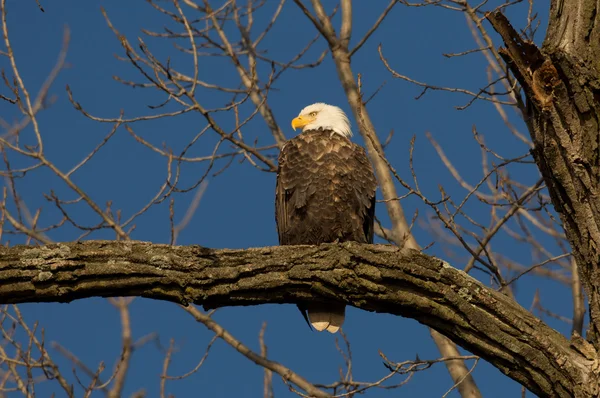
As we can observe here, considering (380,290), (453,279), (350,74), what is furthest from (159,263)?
(350,74)

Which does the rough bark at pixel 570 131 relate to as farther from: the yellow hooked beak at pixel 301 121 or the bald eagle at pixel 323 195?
the yellow hooked beak at pixel 301 121

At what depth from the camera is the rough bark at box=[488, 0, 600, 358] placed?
3662 mm

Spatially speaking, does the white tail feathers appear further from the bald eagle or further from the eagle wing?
the eagle wing

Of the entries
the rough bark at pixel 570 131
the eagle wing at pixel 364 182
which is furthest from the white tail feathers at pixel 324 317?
the rough bark at pixel 570 131

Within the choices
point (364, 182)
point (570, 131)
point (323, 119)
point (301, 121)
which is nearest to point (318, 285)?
point (570, 131)

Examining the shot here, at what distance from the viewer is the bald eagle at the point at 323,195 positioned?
542 cm

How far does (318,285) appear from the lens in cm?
382

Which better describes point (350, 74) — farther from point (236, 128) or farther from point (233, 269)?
point (233, 269)

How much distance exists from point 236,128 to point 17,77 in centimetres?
176

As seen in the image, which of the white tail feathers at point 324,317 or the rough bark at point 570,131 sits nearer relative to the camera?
the rough bark at point 570,131

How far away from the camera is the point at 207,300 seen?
3801 millimetres

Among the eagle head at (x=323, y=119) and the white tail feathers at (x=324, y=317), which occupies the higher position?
the eagle head at (x=323, y=119)

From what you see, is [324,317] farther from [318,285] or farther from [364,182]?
[318,285]

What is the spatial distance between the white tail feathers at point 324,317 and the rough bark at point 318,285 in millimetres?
1393
